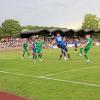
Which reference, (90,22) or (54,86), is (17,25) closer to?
(90,22)

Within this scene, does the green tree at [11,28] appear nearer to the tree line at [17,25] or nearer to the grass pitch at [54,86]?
the tree line at [17,25]

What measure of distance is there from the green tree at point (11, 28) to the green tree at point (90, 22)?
25.5 metres

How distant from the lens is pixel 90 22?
125562 mm

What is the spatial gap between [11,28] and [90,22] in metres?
30.4

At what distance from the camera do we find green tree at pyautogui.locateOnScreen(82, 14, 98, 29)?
12581cm

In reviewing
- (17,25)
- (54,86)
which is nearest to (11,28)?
(17,25)

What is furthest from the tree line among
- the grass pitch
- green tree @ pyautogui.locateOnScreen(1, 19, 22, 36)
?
the grass pitch

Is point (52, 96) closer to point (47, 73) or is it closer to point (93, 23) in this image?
point (47, 73)

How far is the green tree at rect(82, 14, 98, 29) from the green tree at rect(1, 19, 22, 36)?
83.6 feet

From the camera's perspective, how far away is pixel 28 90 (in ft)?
42.2

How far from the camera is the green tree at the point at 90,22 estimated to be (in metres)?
126

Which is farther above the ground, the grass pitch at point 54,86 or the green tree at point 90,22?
the green tree at point 90,22

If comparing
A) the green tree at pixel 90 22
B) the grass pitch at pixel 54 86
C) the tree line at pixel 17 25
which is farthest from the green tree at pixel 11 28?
the grass pitch at pixel 54 86

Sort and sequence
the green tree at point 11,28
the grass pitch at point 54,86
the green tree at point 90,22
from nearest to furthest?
1. the grass pitch at point 54,86
2. the green tree at point 90,22
3. the green tree at point 11,28
